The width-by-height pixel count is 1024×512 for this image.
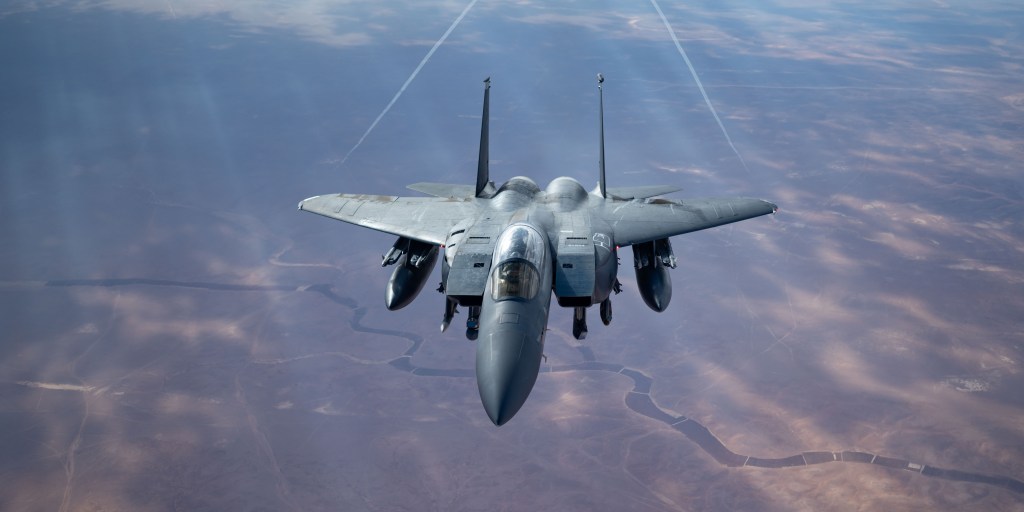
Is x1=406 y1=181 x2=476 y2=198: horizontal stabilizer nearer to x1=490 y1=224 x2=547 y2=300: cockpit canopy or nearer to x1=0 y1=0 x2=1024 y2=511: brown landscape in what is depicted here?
x1=490 y1=224 x2=547 y2=300: cockpit canopy

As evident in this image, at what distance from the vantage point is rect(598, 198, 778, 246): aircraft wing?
118ft

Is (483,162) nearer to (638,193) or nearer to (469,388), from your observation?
(638,193)

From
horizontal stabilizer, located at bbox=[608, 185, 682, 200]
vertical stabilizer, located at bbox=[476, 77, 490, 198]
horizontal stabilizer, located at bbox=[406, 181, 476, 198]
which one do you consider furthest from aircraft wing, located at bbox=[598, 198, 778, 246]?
horizontal stabilizer, located at bbox=[406, 181, 476, 198]

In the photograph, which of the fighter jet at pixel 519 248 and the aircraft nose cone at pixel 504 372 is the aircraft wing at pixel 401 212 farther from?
the aircraft nose cone at pixel 504 372

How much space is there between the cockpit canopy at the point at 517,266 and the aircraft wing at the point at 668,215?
5584 mm

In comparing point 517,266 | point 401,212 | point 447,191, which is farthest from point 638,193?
point 517,266

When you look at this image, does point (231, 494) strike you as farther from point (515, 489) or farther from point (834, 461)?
point (834, 461)

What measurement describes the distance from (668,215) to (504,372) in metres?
13.9

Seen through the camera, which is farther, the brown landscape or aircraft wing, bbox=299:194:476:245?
the brown landscape

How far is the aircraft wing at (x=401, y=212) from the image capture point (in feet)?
120

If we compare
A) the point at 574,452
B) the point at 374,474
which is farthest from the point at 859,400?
the point at 374,474

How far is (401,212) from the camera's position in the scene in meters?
38.3

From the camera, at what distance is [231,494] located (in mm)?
121875

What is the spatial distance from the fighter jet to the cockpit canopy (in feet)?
0.13
